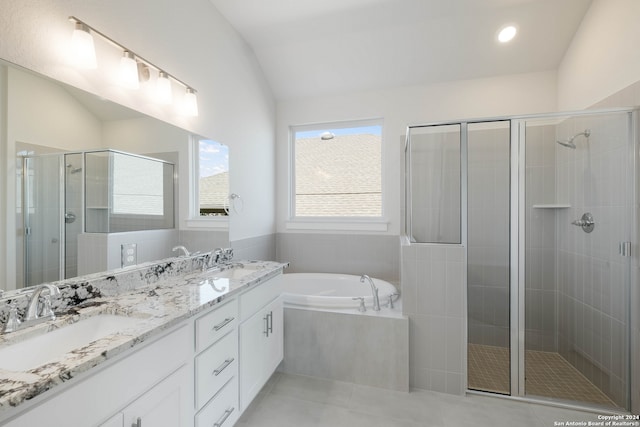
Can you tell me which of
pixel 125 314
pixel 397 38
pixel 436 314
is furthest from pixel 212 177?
pixel 397 38

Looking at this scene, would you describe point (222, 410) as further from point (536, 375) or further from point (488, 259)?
point (536, 375)

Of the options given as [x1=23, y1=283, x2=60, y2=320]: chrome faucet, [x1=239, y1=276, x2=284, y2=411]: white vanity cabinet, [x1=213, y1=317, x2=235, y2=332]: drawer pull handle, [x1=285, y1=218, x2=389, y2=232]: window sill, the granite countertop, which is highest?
[x1=285, y1=218, x2=389, y2=232]: window sill

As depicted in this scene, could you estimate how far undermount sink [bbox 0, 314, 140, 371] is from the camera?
0.87 m

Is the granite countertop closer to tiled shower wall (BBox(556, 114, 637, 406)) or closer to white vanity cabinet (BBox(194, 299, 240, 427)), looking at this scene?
white vanity cabinet (BBox(194, 299, 240, 427))

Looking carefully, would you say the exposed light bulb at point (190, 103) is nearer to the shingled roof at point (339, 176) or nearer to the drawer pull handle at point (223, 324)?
the drawer pull handle at point (223, 324)

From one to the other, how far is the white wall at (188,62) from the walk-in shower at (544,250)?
1664mm

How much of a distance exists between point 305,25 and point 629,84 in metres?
2.35

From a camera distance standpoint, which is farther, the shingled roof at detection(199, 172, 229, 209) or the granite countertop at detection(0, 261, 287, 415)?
the shingled roof at detection(199, 172, 229, 209)

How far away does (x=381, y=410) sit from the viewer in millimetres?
→ 1828

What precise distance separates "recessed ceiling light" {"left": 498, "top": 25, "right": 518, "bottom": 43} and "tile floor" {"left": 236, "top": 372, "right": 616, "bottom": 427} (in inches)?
110

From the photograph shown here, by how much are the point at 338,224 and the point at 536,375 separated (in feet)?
6.59

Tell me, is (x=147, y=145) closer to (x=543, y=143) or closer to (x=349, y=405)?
(x=349, y=405)

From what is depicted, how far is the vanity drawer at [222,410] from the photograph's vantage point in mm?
1262

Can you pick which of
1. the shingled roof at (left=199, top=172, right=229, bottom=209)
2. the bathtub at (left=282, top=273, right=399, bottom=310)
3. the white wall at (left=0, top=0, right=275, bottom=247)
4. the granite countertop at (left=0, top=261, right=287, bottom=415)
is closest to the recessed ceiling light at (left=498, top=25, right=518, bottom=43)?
the white wall at (left=0, top=0, right=275, bottom=247)
